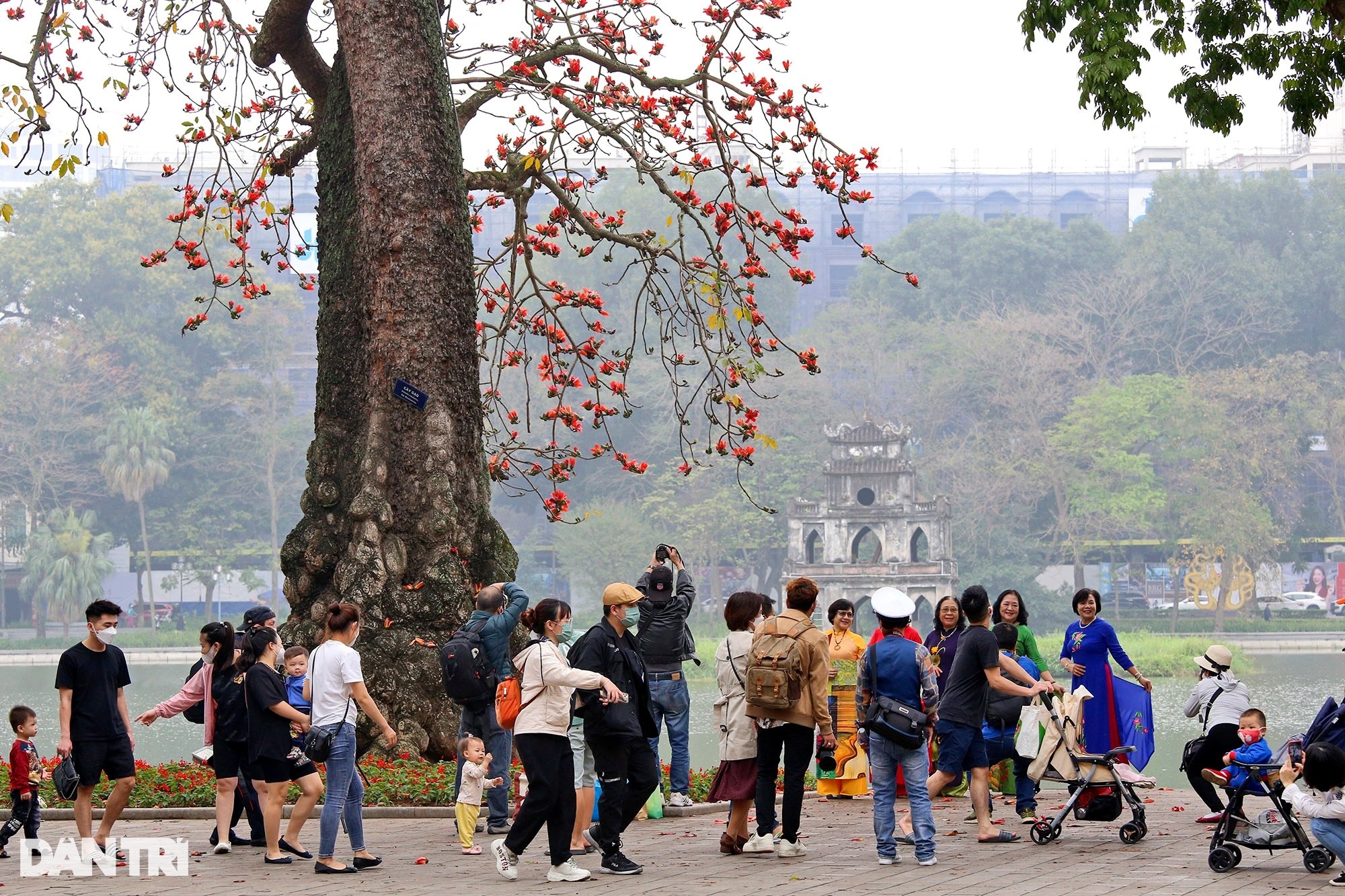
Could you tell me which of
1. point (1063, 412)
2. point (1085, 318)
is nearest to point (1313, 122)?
point (1063, 412)

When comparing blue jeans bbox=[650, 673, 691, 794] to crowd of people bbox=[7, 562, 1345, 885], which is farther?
blue jeans bbox=[650, 673, 691, 794]

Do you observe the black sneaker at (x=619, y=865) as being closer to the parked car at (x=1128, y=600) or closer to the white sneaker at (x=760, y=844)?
the white sneaker at (x=760, y=844)

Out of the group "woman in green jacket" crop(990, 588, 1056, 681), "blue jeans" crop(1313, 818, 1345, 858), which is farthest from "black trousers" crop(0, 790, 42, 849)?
"blue jeans" crop(1313, 818, 1345, 858)

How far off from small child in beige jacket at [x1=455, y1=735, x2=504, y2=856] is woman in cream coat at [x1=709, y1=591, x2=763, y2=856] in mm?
1130

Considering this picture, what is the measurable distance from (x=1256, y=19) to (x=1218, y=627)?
37.6 meters

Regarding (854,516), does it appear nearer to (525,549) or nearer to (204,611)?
(525,549)

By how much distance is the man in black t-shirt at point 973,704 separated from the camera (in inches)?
298

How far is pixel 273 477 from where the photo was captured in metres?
48.9

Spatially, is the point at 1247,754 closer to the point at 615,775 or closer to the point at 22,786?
the point at 615,775

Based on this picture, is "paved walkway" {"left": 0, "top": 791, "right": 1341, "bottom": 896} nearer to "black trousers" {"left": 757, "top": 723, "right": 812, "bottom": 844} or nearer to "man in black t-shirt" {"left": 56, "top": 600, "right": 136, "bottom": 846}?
"black trousers" {"left": 757, "top": 723, "right": 812, "bottom": 844}

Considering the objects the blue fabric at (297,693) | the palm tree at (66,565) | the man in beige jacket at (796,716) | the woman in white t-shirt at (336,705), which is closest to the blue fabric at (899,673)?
the man in beige jacket at (796,716)

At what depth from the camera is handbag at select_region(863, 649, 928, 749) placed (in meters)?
7.04

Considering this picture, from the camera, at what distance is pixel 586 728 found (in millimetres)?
6926

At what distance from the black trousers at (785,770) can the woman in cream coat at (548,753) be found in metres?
0.81
